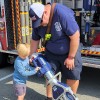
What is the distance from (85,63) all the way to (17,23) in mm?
1648

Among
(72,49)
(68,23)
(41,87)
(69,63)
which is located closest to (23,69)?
(69,63)

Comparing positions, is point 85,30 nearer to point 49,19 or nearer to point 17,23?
point 17,23

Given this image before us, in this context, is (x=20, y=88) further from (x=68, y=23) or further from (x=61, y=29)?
(x=68, y=23)

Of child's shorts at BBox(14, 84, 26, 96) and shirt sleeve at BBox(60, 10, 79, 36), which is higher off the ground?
shirt sleeve at BBox(60, 10, 79, 36)

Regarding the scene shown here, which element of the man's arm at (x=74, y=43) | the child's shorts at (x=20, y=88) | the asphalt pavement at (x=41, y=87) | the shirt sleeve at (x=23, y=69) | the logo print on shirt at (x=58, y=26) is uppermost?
the logo print on shirt at (x=58, y=26)

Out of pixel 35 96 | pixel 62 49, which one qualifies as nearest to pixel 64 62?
pixel 62 49

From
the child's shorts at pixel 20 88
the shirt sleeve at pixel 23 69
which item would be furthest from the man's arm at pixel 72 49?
the child's shorts at pixel 20 88

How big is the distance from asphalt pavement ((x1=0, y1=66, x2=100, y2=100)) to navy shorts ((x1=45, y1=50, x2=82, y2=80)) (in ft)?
3.45

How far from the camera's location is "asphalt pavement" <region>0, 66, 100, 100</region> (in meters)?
5.00

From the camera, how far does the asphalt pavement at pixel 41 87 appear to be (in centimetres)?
500

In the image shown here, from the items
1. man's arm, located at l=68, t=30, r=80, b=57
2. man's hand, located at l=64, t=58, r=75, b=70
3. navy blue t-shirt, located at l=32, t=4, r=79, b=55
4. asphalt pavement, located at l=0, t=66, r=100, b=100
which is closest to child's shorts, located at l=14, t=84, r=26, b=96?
asphalt pavement, located at l=0, t=66, r=100, b=100

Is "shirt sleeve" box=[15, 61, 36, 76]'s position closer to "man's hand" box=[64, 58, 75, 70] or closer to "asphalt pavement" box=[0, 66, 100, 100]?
"man's hand" box=[64, 58, 75, 70]

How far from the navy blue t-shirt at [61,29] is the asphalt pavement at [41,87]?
1395 mm

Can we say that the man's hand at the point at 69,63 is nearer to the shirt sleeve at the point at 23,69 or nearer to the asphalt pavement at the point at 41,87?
the shirt sleeve at the point at 23,69
